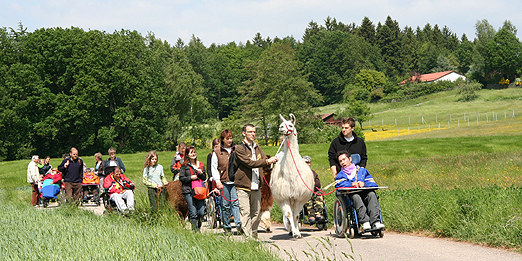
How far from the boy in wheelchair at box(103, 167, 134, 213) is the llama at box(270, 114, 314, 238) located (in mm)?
4803

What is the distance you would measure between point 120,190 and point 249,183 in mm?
5083

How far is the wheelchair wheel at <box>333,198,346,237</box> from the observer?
1082cm

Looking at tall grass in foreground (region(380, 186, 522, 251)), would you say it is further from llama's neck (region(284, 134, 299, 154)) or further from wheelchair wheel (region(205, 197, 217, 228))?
wheelchair wheel (region(205, 197, 217, 228))

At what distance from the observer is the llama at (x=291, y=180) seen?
10.7m

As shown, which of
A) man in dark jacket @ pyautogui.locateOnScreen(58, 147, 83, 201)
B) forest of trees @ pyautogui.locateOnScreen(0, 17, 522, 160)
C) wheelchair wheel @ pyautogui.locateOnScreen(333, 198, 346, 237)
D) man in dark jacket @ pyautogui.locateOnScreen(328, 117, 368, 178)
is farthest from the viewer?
forest of trees @ pyautogui.locateOnScreen(0, 17, 522, 160)

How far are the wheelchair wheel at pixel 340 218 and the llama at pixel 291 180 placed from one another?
667 millimetres

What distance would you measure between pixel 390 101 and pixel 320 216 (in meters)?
113

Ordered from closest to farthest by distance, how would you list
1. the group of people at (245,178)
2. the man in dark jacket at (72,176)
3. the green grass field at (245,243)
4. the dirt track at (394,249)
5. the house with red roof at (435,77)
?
the green grass field at (245,243), the dirt track at (394,249), the group of people at (245,178), the man in dark jacket at (72,176), the house with red roof at (435,77)

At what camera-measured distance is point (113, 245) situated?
7688mm

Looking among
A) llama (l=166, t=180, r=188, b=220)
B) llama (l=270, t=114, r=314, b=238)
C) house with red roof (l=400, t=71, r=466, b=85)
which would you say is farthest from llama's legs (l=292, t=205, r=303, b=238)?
house with red roof (l=400, t=71, r=466, b=85)

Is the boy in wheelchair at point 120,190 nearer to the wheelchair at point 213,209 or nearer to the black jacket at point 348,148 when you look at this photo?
the wheelchair at point 213,209

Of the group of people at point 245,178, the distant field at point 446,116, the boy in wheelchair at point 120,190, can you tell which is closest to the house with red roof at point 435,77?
the distant field at point 446,116

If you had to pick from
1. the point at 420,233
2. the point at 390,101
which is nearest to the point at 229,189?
the point at 420,233

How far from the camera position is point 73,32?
66.6m
